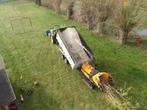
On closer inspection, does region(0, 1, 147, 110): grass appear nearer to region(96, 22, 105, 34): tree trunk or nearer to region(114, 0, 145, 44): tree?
region(96, 22, 105, 34): tree trunk

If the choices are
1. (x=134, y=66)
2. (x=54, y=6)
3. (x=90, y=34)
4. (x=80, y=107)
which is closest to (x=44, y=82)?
(x=80, y=107)

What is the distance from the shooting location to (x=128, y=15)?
21.8m

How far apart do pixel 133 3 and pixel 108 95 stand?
832 cm

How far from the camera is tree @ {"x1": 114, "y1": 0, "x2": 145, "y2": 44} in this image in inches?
843

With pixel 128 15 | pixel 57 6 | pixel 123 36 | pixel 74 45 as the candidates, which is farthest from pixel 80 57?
pixel 57 6

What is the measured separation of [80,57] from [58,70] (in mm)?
1949

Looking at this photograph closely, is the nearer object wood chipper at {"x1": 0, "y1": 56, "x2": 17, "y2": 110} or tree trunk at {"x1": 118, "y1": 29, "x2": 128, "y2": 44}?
wood chipper at {"x1": 0, "y1": 56, "x2": 17, "y2": 110}

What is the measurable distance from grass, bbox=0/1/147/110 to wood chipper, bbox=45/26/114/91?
69 cm

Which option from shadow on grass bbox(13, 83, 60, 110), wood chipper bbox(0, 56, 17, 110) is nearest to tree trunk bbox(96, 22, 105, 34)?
shadow on grass bbox(13, 83, 60, 110)

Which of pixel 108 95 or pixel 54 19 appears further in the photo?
pixel 54 19

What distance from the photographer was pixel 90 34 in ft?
80.9

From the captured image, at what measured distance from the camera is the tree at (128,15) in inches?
843

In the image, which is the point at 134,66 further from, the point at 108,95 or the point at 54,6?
the point at 54,6

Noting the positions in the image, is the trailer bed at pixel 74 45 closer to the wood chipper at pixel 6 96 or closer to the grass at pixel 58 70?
the grass at pixel 58 70
